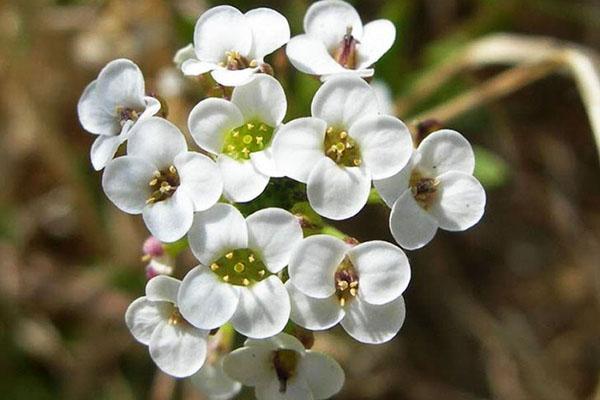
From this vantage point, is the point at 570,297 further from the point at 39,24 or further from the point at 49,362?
the point at 39,24

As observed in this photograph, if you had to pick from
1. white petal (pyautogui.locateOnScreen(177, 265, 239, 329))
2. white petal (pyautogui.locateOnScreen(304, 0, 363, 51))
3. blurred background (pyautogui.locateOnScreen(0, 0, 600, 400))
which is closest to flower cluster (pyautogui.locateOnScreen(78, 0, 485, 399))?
white petal (pyautogui.locateOnScreen(177, 265, 239, 329))

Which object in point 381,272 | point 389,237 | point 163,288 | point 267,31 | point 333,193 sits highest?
point 267,31

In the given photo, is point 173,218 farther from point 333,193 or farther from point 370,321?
point 370,321

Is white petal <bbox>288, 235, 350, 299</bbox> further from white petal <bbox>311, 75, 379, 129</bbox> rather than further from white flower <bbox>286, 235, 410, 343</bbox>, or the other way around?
white petal <bbox>311, 75, 379, 129</bbox>

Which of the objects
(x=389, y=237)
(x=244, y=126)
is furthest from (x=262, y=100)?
(x=389, y=237)

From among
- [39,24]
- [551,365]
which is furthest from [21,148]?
[551,365]

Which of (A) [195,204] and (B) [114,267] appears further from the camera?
(B) [114,267]
